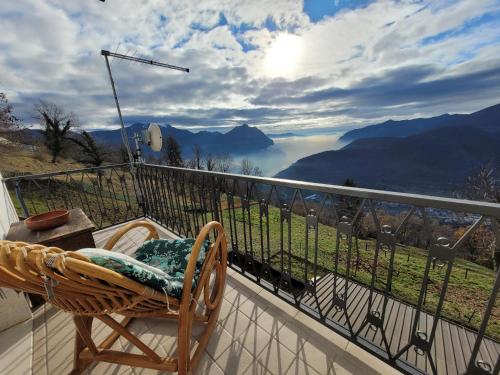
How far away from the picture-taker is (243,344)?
4.79 ft

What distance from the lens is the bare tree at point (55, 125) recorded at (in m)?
17.2

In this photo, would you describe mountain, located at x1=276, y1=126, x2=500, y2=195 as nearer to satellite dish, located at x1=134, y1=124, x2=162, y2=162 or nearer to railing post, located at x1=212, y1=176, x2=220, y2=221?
satellite dish, located at x1=134, y1=124, x2=162, y2=162

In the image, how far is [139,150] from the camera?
361 centimetres

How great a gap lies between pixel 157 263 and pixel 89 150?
2262cm

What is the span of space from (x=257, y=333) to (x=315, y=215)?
968mm

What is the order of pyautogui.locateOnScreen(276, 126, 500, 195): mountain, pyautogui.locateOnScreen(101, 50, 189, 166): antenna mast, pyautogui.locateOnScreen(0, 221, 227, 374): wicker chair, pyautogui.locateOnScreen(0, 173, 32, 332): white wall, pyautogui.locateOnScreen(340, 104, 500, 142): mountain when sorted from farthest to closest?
pyautogui.locateOnScreen(340, 104, 500, 142): mountain → pyautogui.locateOnScreen(276, 126, 500, 195): mountain → pyautogui.locateOnScreen(101, 50, 189, 166): antenna mast → pyautogui.locateOnScreen(0, 173, 32, 332): white wall → pyautogui.locateOnScreen(0, 221, 227, 374): wicker chair

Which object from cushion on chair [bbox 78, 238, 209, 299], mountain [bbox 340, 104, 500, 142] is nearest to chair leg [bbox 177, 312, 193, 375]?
cushion on chair [bbox 78, 238, 209, 299]

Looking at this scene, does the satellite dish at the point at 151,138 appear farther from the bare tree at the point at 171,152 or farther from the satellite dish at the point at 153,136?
the bare tree at the point at 171,152

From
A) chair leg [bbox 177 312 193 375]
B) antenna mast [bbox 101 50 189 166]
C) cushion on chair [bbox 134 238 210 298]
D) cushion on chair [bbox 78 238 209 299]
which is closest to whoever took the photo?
cushion on chair [bbox 78 238 209 299]

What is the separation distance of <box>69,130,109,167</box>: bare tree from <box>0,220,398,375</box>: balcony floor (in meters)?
21.7

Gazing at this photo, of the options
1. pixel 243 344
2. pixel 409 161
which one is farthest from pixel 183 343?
pixel 409 161

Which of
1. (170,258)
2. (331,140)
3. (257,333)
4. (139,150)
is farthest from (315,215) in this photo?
(331,140)

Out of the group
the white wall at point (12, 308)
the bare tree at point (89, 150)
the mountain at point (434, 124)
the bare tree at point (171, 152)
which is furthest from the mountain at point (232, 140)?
the white wall at point (12, 308)

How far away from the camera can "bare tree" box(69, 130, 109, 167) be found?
18.9m
